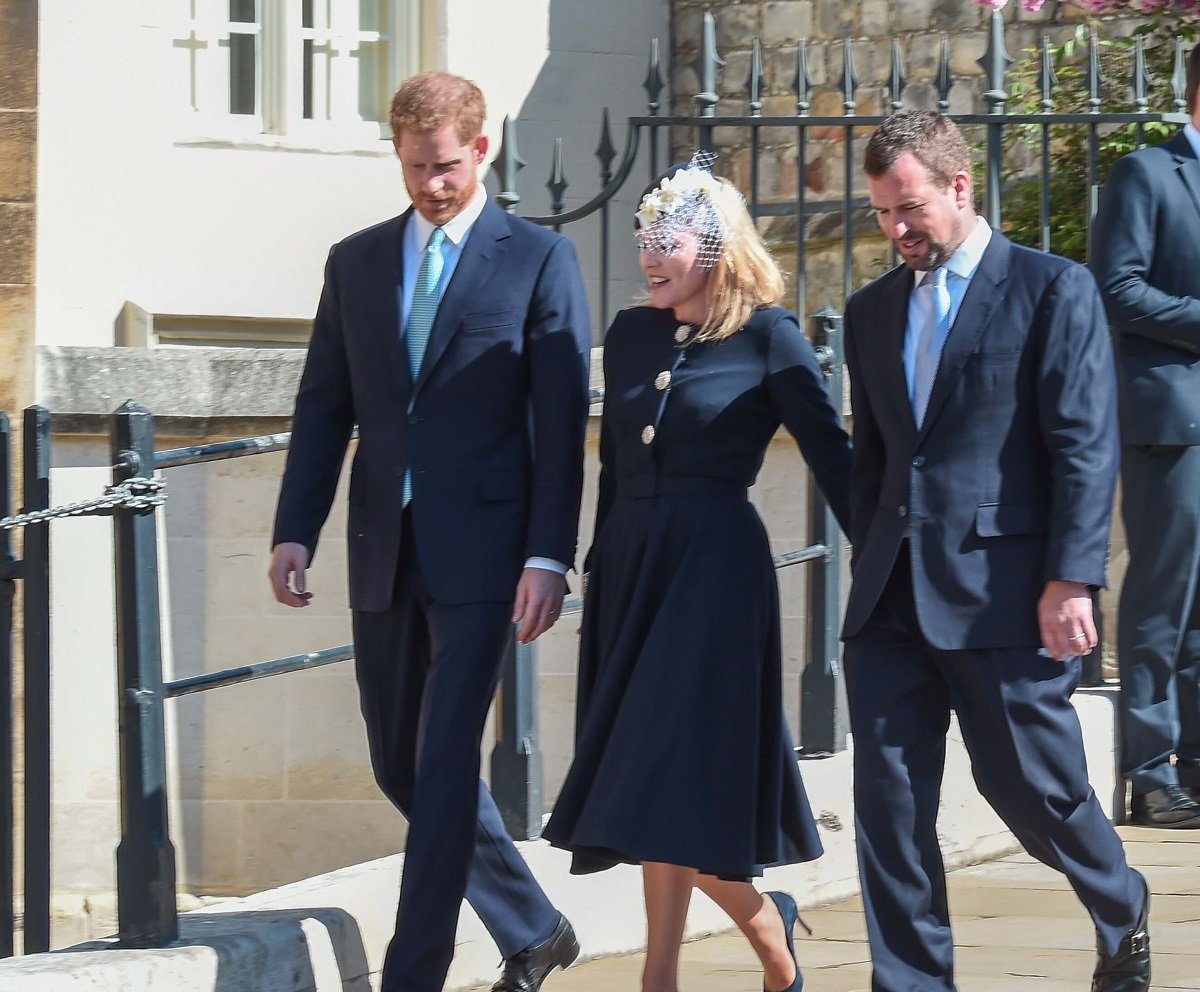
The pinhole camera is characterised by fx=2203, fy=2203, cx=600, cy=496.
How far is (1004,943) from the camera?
4.53 metres

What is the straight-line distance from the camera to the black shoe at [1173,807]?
5340mm

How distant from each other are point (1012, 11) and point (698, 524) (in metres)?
6.79

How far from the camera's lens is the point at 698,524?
3.85m

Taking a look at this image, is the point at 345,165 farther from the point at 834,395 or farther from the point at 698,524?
the point at 698,524

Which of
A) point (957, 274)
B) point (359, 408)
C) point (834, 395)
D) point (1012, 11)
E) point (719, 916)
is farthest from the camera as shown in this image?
point (1012, 11)

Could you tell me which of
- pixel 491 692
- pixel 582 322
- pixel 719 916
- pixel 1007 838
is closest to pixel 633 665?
pixel 491 692

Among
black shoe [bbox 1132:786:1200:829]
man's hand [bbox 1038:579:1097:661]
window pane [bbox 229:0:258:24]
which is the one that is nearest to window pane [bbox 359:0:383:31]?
window pane [bbox 229:0:258:24]

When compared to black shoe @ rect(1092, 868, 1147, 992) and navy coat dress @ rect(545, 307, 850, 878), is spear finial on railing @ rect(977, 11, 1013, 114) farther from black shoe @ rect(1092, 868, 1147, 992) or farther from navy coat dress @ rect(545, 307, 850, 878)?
black shoe @ rect(1092, 868, 1147, 992)

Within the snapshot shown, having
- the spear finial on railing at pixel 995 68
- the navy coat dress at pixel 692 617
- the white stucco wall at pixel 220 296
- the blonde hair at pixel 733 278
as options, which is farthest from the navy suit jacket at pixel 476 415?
the spear finial on railing at pixel 995 68

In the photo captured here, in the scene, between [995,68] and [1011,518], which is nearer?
[1011,518]

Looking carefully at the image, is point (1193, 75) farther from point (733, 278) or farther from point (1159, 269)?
point (733, 278)

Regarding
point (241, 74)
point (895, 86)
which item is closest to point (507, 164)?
point (895, 86)

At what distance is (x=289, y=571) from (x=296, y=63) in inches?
269

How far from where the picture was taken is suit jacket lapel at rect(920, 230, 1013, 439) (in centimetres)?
367
